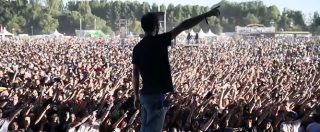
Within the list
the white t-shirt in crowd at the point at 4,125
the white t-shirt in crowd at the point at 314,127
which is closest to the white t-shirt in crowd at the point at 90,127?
the white t-shirt in crowd at the point at 4,125

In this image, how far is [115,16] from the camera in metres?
105

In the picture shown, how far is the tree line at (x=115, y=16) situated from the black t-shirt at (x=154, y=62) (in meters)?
78.8

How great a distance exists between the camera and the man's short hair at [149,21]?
3.47 metres

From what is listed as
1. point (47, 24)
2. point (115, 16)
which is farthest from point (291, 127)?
point (115, 16)

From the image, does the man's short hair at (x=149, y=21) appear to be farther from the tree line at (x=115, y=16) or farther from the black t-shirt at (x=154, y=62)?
the tree line at (x=115, y=16)

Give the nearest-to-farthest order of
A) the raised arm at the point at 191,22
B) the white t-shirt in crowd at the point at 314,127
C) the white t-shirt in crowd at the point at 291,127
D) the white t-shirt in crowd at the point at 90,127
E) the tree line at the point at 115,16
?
the raised arm at the point at 191,22, the white t-shirt in crowd at the point at 314,127, the white t-shirt in crowd at the point at 90,127, the white t-shirt in crowd at the point at 291,127, the tree line at the point at 115,16

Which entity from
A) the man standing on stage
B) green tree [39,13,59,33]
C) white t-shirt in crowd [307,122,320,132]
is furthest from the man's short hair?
green tree [39,13,59,33]

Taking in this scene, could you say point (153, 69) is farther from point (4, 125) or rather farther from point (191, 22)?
point (4, 125)

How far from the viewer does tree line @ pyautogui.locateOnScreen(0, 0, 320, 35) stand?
283ft

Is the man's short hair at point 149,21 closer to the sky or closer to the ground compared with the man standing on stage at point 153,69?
closer to the sky

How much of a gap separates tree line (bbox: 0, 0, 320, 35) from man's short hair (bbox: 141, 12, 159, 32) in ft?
259

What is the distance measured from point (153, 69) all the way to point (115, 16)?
102420 mm

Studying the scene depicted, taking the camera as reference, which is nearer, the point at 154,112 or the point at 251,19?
the point at 154,112

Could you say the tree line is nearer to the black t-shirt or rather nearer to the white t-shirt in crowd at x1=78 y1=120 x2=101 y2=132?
the white t-shirt in crowd at x1=78 y1=120 x2=101 y2=132
